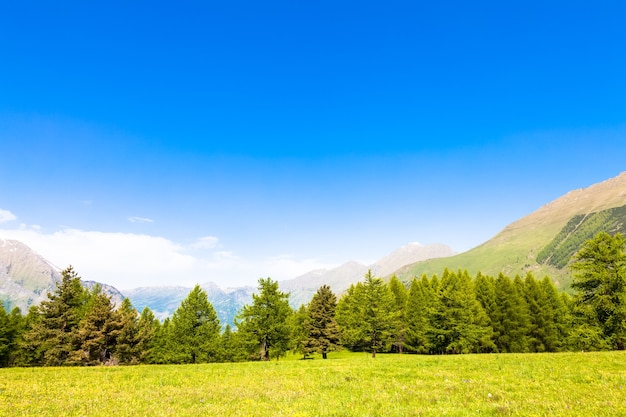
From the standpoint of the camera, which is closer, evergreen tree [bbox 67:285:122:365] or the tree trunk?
evergreen tree [bbox 67:285:122:365]

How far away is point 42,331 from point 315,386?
52834 millimetres

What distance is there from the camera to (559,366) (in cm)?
2050

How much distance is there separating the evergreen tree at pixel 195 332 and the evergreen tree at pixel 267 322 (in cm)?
473

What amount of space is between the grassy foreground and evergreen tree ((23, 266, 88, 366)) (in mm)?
35985

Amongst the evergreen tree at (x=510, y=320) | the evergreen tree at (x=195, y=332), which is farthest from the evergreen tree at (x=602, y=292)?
the evergreen tree at (x=195, y=332)

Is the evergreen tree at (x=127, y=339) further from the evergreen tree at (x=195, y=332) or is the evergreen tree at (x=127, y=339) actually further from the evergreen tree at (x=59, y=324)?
the evergreen tree at (x=195, y=332)

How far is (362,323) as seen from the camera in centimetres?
5075

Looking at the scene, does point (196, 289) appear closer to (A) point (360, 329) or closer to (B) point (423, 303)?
(A) point (360, 329)

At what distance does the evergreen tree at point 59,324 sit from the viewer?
49.3 metres

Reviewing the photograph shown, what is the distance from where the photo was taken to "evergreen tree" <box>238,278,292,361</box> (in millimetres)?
48844

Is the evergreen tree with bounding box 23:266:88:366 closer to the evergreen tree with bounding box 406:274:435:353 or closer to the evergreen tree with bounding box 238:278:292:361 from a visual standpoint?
the evergreen tree with bounding box 238:278:292:361

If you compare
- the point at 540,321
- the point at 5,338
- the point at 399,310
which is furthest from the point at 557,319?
the point at 5,338

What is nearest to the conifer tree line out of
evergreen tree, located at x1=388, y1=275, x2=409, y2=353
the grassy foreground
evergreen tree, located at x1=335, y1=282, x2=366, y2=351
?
evergreen tree, located at x1=335, y1=282, x2=366, y2=351

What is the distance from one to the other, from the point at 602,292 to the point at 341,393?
40752 mm
